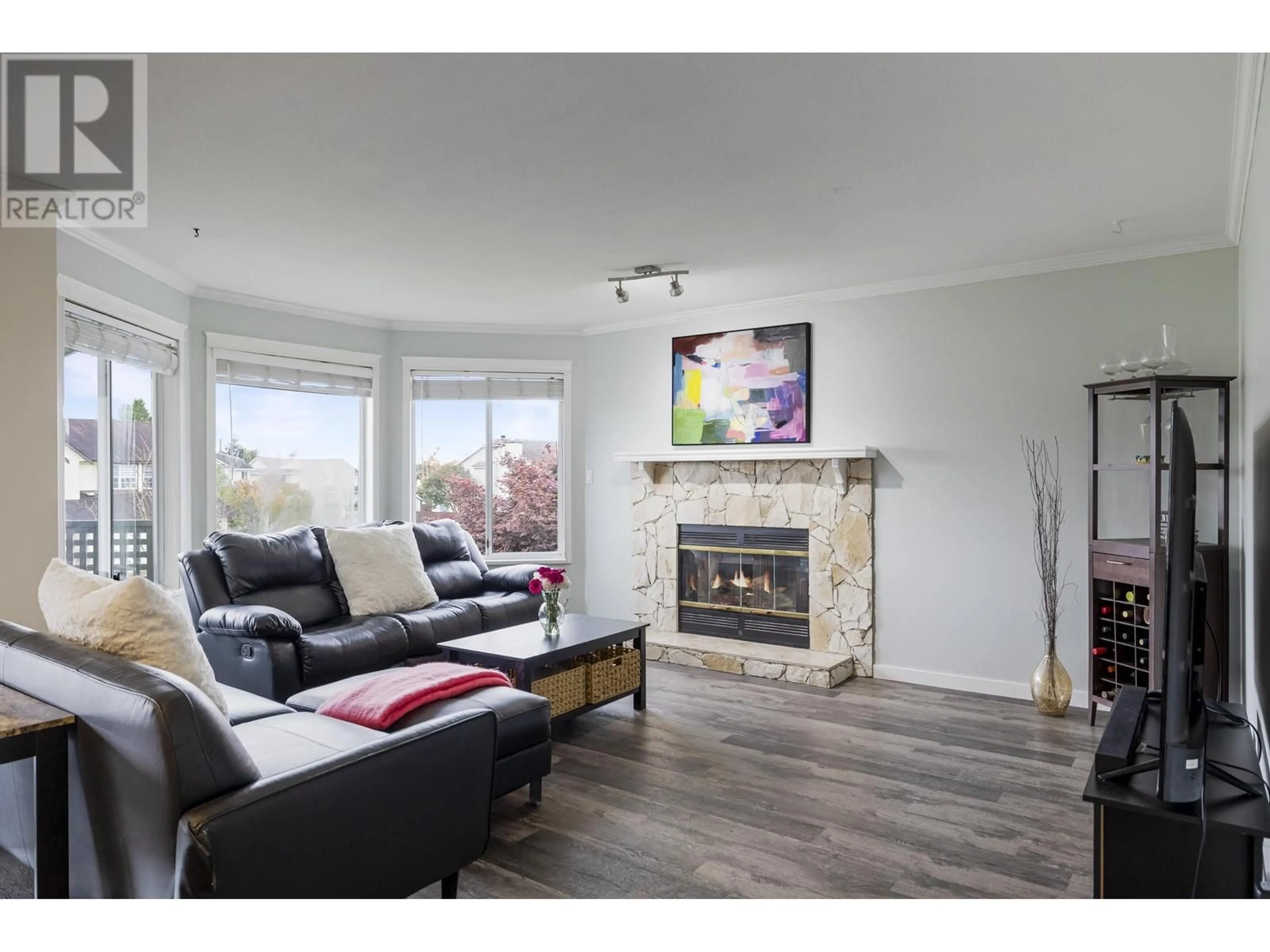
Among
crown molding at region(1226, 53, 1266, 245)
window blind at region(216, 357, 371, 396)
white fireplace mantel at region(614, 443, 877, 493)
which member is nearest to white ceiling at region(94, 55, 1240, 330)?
crown molding at region(1226, 53, 1266, 245)

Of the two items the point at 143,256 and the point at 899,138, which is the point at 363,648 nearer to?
the point at 143,256

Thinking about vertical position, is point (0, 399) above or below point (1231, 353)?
below

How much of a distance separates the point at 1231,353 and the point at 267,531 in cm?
588

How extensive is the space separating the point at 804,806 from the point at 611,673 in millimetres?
1341

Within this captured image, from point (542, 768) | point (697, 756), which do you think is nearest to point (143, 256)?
point (542, 768)

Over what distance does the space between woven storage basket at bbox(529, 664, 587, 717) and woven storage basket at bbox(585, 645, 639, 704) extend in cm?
4

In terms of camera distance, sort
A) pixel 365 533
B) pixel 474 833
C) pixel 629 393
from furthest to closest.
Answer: pixel 629 393 < pixel 365 533 < pixel 474 833

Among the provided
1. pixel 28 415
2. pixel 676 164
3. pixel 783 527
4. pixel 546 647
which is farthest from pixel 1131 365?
pixel 28 415

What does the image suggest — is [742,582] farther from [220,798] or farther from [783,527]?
[220,798]

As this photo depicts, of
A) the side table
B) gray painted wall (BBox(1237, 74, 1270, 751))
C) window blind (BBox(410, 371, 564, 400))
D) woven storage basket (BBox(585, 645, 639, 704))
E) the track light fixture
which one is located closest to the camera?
the side table

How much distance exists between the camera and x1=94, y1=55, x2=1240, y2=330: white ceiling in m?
2.36

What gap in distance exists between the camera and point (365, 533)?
16.2ft

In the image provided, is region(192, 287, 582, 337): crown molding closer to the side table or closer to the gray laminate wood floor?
the gray laminate wood floor

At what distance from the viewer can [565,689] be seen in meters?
3.80
